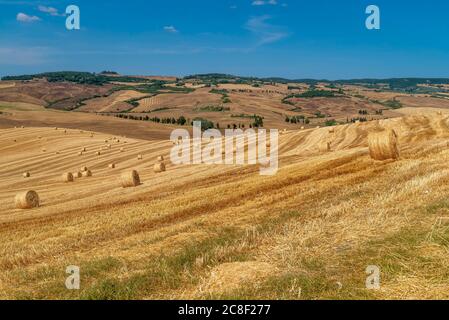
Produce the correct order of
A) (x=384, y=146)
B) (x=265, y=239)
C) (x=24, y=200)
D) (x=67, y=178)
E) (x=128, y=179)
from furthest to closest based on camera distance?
1. (x=67, y=178)
2. (x=128, y=179)
3. (x=24, y=200)
4. (x=384, y=146)
5. (x=265, y=239)

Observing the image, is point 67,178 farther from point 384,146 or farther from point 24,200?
point 384,146

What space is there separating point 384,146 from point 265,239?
38.1 ft

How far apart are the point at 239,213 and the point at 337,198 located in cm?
294

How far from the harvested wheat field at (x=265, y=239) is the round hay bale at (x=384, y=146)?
37cm

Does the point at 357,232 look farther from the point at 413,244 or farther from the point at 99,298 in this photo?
the point at 99,298

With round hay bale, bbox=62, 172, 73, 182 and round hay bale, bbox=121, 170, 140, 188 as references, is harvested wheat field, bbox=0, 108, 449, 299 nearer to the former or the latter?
round hay bale, bbox=121, 170, 140, 188

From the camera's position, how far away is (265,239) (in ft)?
34.1

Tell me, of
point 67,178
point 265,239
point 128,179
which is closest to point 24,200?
point 128,179

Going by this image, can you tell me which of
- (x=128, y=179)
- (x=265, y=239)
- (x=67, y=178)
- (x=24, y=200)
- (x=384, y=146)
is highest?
(x=384, y=146)

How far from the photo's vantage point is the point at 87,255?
1085 centimetres

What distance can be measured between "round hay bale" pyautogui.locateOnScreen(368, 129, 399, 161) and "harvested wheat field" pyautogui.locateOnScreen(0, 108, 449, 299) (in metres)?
0.37

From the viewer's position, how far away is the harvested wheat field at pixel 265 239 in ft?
25.1

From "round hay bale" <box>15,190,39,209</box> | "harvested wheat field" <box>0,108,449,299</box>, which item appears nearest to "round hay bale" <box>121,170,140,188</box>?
"round hay bale" <box>15,190,39,209</box>
